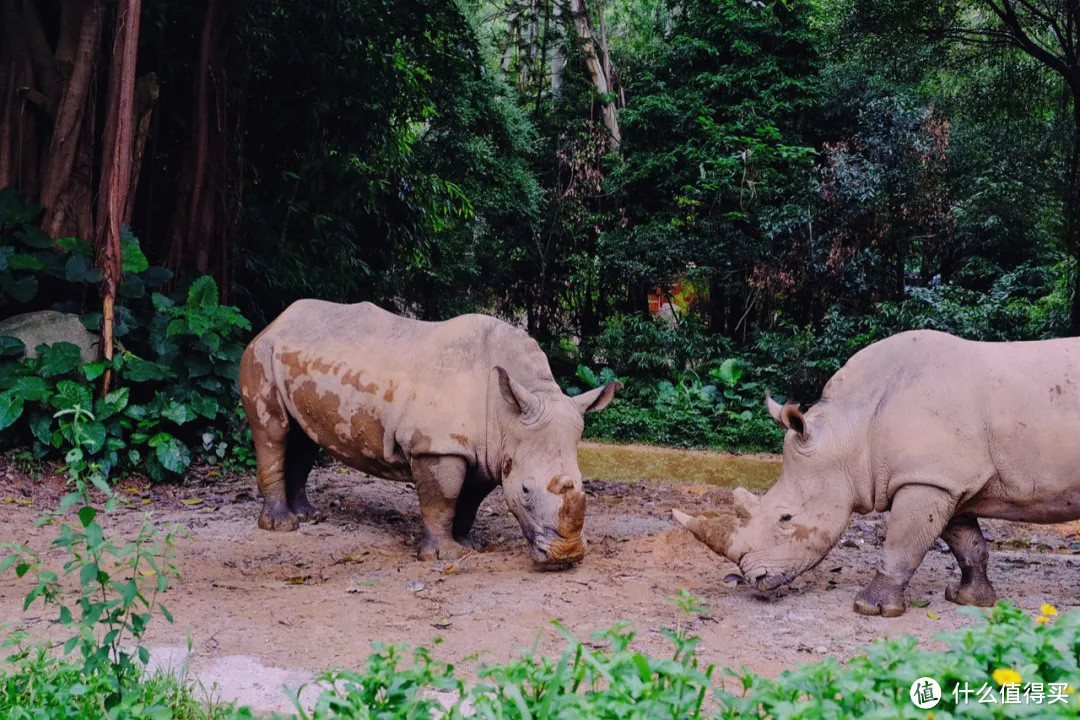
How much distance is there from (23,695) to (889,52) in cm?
1228

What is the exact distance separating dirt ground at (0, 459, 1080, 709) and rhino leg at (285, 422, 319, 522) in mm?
229

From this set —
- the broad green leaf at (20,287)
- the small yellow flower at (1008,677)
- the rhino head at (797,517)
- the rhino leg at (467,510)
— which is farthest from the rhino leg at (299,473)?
the small yellow flower at (1008,677)

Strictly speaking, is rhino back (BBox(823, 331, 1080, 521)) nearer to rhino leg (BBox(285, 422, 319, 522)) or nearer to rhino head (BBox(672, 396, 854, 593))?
rhino head (BBox(672, 396, 854, 593))

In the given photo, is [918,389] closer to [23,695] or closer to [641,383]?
[23,695]

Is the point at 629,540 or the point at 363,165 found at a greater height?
the point at 363,165

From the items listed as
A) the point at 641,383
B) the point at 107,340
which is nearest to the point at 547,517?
the point at 107,340

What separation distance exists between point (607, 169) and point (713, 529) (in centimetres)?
1112

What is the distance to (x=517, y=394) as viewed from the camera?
20.6 feet

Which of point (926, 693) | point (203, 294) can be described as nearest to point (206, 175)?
point (203, 294)

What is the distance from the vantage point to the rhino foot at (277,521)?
7293 millimetres

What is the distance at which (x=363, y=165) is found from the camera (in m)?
12.1

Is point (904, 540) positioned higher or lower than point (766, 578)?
higher

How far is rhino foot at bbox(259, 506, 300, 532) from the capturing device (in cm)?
729

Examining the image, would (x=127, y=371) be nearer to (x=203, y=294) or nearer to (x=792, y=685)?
(x=203, y=294)
